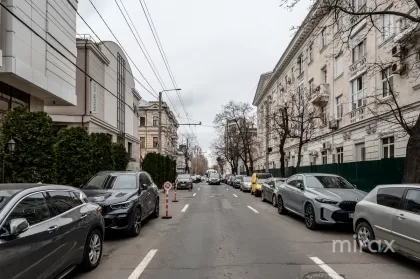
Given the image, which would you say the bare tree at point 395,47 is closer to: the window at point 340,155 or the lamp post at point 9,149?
the window at point 340,155

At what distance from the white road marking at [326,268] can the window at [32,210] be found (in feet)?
14.6

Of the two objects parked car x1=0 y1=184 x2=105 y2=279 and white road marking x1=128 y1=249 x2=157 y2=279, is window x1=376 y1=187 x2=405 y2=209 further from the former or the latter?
parked car x1=0 y1=184 x2=105 y2=279

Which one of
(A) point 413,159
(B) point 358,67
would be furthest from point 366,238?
(B) point 358,67

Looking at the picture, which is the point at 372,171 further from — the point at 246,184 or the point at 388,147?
the point at 246,184

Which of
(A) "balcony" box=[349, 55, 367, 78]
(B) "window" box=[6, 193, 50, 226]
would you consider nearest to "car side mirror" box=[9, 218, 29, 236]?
(B) "window" box=[6, 193, 50, 226]

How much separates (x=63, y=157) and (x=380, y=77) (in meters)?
17.5

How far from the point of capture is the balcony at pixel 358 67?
2225 cm

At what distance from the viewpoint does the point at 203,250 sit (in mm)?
7551

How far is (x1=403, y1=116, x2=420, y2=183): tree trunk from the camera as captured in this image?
10553 mm

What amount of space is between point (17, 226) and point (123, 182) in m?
6.69

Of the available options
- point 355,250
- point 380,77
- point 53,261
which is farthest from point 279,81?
point 53,261

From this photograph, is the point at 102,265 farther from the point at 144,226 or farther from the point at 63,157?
the point at 63,157

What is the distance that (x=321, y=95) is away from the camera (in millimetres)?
28250

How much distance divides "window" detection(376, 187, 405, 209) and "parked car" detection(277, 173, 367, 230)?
2.62 meters
